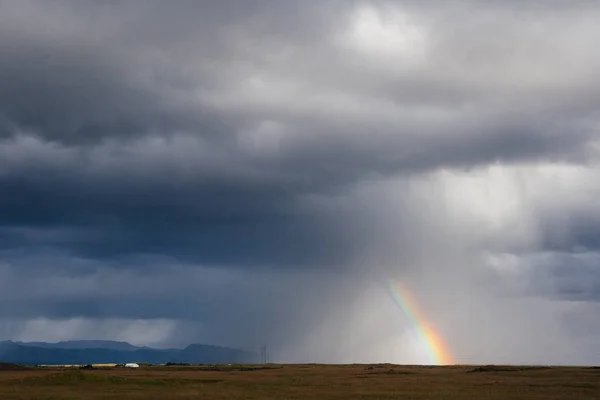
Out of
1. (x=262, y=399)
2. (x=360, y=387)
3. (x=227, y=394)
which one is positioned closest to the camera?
(x=262, y=399)

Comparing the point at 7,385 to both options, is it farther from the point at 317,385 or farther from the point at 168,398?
the point at 317,385

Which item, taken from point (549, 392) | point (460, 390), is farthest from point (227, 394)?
point (549, 392)

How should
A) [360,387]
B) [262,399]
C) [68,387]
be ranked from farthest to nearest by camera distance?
[360,387] < [68,387] < [262,399]

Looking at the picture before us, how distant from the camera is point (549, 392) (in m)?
122

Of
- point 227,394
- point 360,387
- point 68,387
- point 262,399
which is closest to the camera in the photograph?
point 262,399

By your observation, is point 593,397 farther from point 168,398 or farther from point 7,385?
point 7,385

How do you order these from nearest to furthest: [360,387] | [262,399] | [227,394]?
[262,399] → [227,394] → [360,387]

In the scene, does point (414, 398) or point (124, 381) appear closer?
point (414, 398)

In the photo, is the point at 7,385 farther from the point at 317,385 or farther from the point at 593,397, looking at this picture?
the point at 593,397

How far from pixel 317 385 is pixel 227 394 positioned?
93.8ft

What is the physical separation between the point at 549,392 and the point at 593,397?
9.82m

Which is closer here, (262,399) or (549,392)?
(262,399)

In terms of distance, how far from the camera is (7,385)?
419ft

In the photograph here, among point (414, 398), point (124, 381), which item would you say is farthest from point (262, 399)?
point (124, 381)
